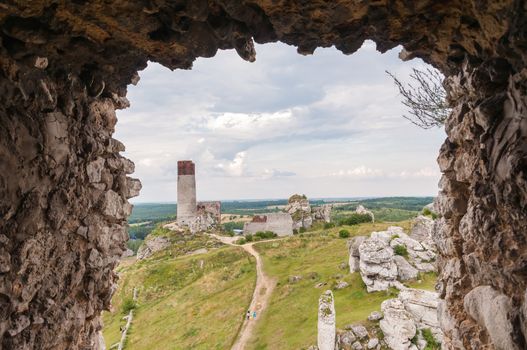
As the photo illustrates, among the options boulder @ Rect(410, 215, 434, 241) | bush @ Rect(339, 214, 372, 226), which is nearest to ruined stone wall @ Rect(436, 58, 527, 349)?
boulder @ Rect(410, 215, 434, 241)

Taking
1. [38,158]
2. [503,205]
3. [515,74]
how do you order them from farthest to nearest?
[38,158]
[503,205]
[515,74]

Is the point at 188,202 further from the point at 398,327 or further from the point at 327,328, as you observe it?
the point at 398,327

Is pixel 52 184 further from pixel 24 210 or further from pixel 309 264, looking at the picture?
pixel 309 264

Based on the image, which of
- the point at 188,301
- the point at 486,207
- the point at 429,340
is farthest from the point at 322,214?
the point at 486,207

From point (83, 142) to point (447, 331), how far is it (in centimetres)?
854

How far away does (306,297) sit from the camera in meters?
24.3

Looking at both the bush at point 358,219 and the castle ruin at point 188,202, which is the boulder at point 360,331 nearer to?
the bush at point 358,219

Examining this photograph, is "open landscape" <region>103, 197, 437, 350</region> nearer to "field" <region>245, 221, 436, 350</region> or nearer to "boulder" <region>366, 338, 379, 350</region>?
"field" <region>245, 221, 436, 350</region>

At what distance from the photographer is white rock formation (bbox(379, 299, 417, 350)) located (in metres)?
15.5

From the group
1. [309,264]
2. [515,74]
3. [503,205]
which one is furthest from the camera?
[309,264]

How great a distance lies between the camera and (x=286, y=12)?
5.73m

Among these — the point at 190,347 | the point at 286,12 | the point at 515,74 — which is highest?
the point at 286,12

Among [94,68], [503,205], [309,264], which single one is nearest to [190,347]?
[309,264]

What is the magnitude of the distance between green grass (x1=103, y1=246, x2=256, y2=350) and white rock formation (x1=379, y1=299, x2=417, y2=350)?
359 inches
